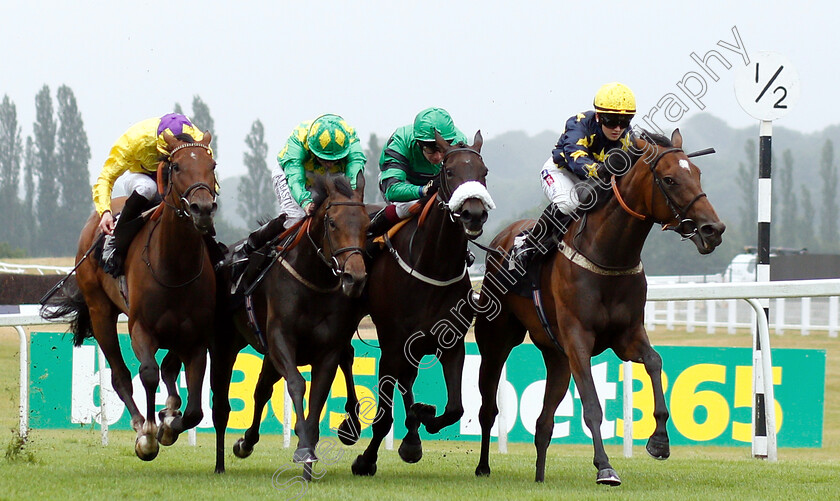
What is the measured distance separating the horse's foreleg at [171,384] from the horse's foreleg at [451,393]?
1.39 metres

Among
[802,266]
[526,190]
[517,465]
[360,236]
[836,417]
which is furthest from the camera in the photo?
[526,190]

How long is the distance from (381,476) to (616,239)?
6.56 feet

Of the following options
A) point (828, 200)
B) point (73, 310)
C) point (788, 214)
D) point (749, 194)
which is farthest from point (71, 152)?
point (828, 200)

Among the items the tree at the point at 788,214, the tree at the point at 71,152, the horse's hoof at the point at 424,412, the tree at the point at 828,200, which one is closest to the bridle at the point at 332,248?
the horse's hoof at the point at 424,412

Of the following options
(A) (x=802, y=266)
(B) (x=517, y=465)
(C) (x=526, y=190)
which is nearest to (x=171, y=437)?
(B) (x=517, y=465)

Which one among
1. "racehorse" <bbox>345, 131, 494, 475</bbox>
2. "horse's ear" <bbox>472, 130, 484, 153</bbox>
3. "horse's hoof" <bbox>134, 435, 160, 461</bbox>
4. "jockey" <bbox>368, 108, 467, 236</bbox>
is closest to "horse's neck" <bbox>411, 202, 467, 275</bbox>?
"racehorse" <bbox>345, 131, 494, 475</bbox>

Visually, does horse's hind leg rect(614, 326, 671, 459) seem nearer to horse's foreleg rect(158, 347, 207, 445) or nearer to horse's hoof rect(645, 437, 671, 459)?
horse's hoof rect(645, 437, 671, 459)

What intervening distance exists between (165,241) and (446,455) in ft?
9.43

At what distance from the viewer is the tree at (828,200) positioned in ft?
239

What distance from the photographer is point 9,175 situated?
176 feet

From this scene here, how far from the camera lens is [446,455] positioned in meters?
7.69

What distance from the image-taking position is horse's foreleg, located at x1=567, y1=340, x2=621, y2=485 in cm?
514

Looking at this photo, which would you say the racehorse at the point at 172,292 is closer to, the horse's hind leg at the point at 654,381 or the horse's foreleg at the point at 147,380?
the horse's foreleg at the point at 147,380

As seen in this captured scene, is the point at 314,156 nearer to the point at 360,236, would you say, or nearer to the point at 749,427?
the point at 360,236
